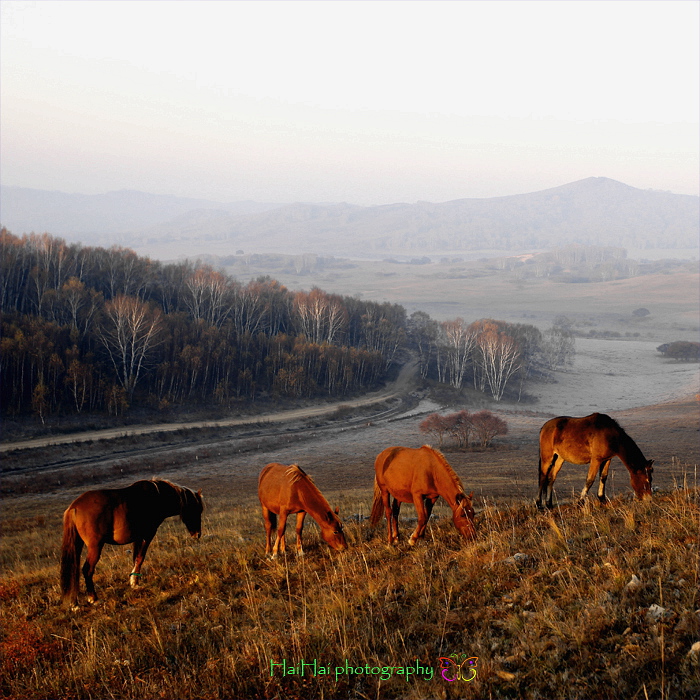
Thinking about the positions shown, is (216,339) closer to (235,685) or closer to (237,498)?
(237,498)

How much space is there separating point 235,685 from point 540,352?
128 metres

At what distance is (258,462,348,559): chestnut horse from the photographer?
10.3 meters

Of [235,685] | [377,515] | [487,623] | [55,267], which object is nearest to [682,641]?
[487,623]

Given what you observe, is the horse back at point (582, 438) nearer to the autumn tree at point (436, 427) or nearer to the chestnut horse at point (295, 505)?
the chestnut horse at point (295, 505)

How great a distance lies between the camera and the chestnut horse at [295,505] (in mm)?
10312

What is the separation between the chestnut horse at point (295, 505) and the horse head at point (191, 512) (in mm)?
1765

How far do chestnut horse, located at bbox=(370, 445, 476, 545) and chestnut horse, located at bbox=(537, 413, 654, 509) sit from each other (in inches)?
115

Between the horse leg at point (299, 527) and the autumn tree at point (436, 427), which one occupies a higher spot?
the horse leg at point (299, 527)

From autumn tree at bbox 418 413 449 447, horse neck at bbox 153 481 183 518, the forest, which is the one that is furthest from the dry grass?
the forest

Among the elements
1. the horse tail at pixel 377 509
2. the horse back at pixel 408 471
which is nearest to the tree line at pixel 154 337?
the horse tail at pixel 377 509

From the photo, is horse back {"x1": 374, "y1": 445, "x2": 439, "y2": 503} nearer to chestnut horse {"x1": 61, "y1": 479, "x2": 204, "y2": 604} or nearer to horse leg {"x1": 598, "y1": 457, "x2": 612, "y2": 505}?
horse leg {"x1": 598, "y1": 457, "x2": 612, "y2": 505}

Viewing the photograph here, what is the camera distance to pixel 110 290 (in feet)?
292

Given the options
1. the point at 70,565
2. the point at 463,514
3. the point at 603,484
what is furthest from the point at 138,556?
the point at 603,484

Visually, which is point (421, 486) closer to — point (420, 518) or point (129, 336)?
point (420, 518)
